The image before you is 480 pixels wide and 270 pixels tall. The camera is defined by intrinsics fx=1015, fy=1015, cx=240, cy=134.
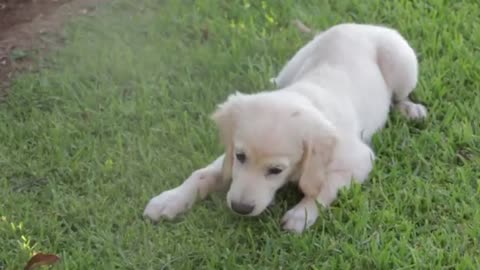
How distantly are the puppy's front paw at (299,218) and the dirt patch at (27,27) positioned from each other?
7.10ft

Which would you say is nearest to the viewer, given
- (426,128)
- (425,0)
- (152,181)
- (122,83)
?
(152,181)

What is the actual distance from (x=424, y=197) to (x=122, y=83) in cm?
208

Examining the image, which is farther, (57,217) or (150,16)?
(150,16)

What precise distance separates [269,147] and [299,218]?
41cm

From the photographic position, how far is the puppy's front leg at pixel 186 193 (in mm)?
4750

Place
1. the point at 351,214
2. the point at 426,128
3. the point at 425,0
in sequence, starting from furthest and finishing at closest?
the point at 425,0
the point at 426,128
the point at 351,214

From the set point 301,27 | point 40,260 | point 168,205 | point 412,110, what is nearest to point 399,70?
point 412,110

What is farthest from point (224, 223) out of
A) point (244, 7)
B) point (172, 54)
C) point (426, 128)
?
point (244, 7)

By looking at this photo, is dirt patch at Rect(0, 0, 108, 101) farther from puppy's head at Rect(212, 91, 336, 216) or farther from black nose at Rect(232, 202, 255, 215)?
black nose at Rect(232, 202, 255, 215)

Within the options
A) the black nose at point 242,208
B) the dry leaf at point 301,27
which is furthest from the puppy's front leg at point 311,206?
the dry leaf at point 301,27

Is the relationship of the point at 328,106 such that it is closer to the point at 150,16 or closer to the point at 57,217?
the point at 57,217

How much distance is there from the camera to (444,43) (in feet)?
20.3

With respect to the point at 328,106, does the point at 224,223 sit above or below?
below

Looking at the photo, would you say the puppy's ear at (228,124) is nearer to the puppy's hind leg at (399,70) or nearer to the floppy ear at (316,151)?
the floppy ear at (316,151)
